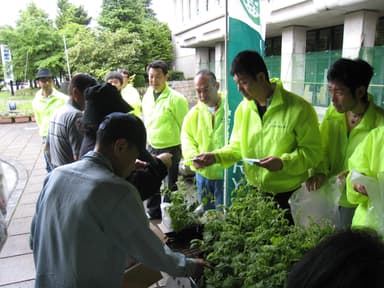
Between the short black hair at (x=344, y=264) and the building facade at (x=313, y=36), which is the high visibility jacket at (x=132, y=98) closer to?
the building facade at (x=313, y=36)

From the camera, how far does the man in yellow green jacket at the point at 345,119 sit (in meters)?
1.92

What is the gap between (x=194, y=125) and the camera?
A: 120 inches

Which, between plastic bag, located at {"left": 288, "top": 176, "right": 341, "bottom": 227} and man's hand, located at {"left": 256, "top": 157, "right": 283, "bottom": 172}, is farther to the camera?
plastic bag, located at {"left": 288, "top": 176, "right": 341, "bottom": 227}

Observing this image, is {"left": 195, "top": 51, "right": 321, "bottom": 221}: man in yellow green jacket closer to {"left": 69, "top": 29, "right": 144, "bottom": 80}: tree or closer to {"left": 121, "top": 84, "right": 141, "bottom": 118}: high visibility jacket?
{"left": 121, "top": 84, "right": 141, "bottom": 118}: high visibility jacket

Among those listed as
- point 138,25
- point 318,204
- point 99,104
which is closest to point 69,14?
point 138,25

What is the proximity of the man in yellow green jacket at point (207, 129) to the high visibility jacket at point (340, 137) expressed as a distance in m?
1.00

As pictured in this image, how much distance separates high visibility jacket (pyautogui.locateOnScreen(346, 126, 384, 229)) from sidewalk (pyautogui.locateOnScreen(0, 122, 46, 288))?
2685mm

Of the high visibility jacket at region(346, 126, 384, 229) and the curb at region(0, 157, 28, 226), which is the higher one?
the high visibility jacket at region(346, 126, 384, 229)

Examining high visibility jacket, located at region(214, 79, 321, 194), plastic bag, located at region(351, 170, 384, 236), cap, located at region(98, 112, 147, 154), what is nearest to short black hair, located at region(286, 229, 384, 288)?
cap, located at region(98, 112, 147, 154)

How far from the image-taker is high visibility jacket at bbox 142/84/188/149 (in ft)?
12.2

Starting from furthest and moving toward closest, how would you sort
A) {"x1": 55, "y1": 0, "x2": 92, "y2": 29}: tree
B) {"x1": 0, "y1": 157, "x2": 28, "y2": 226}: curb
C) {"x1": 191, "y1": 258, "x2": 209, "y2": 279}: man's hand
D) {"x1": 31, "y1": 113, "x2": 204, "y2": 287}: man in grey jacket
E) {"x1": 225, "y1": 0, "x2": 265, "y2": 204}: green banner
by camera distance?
{"x1": 55, "y1": 0, "x2": 92, "y2": 29}: tree → {"x1": 0, "y1": 157, "x2": 28, "y2": 226}: curb → {"x1": 225, "y1": 0, "x2": 265, "y2": 204}: green banner → {"x1": 191, "y1": 258, "x2": 209, "y2": 279}: man's hand → {"x1": 31, "y1": 113, "x2": 204, "y2": 287}: man in grey jacket

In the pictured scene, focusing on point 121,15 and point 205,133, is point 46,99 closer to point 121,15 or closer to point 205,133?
point 205,133

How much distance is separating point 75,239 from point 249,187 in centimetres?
126

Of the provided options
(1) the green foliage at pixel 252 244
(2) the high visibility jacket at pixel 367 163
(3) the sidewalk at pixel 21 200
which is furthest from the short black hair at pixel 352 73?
(3) the sidewalk at pixel 21 200
